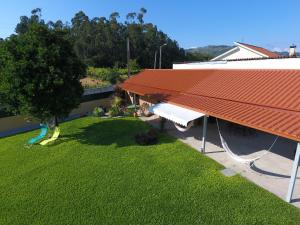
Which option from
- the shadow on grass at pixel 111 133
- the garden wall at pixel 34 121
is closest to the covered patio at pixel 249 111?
the shadow on grass at pixel 111 133

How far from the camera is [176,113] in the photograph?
47.1 ft

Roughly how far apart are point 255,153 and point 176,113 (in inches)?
208

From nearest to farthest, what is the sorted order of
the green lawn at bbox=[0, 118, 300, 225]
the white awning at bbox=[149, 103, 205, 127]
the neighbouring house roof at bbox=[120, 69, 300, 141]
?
the green lawn at bbox=[0, 118, 300, 225] → the neighbouring house roof at bbox=[120, 69, 300, 141] → the white awning at bbox=[149, 103, 205, 127]

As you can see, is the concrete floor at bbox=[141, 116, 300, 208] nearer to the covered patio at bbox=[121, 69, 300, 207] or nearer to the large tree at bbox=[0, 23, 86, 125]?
the covered patio at bbox=[121, 69, 300, 207]

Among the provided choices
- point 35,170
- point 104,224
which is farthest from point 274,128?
point 35,170

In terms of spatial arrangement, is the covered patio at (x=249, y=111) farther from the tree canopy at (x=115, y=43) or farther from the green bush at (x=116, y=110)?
the tree canopy at (x=115, y=43)

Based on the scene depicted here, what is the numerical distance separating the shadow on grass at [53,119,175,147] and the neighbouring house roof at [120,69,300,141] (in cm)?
303

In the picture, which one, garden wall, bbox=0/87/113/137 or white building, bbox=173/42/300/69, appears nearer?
white building, bbox=173/42/300/69

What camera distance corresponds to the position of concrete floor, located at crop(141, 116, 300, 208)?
33.2 ft

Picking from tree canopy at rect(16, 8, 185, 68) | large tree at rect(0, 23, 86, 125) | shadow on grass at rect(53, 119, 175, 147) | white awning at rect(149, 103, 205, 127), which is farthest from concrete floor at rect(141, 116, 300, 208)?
tree canopy at rect(16, 8, 185, 68)

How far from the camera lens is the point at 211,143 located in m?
14.9

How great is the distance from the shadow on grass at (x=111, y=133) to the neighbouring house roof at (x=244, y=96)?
3034 mm

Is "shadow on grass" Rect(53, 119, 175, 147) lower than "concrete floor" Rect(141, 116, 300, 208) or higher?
lower

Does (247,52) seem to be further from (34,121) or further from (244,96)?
(34,121)
